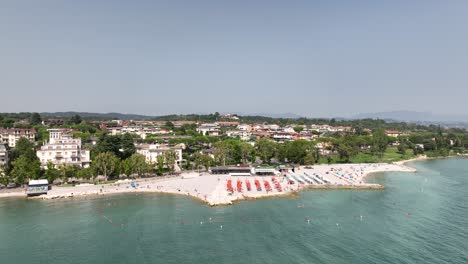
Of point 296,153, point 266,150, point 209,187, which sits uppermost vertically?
point 266,150

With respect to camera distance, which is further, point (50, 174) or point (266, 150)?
point (266, 150)

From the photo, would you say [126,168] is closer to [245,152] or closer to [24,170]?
[24,170]

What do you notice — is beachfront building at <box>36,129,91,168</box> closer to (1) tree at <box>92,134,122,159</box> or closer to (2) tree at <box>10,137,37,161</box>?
(2) tree at <box>10,137,37,161</box>

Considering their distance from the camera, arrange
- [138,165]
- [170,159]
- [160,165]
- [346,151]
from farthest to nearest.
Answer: [346,151]
[170,159]
[160,165]
[138,165]

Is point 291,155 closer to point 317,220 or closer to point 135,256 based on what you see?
point 317,220

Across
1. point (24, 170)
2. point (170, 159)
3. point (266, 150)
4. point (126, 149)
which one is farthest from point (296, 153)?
point (24, 170)

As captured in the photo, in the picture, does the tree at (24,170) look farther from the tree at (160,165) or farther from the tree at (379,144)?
the tree at (379,144)
